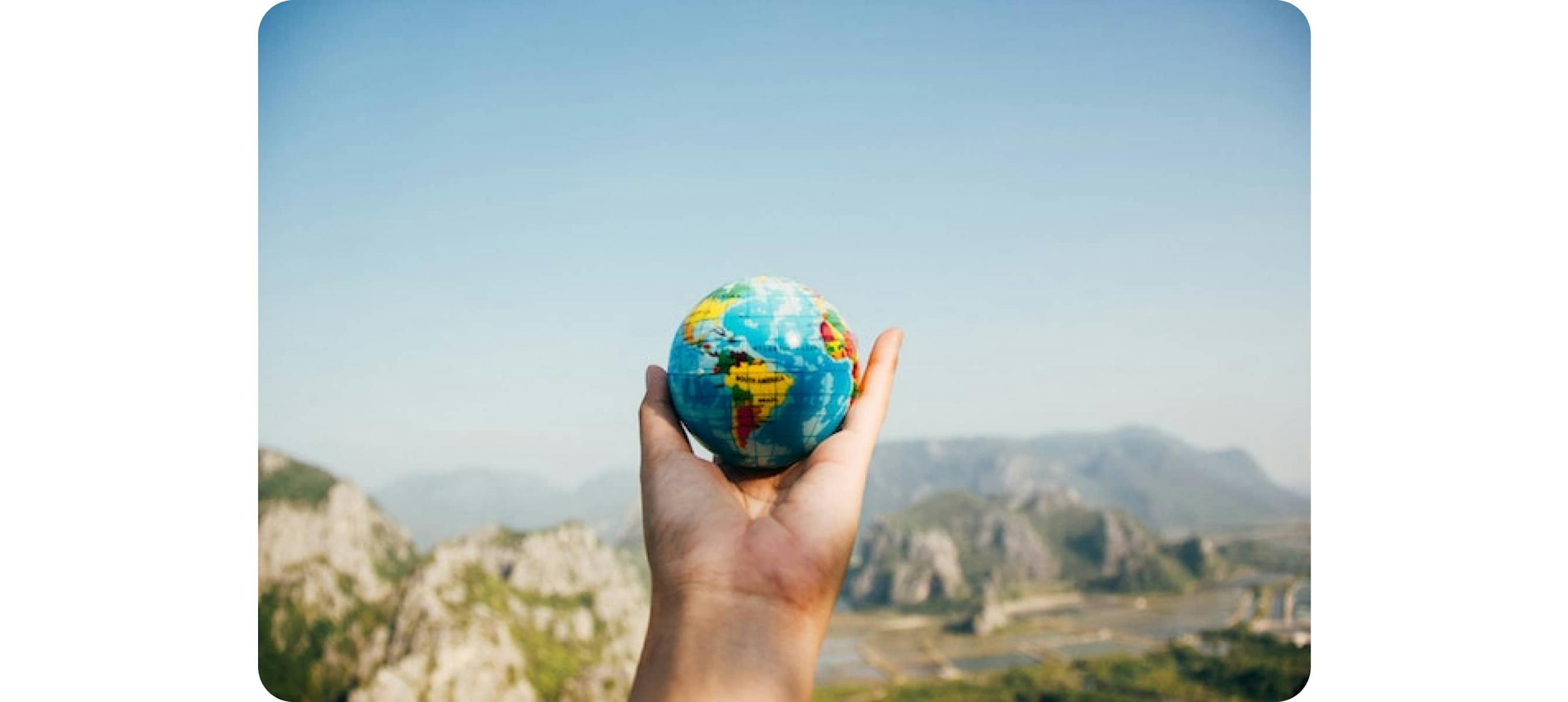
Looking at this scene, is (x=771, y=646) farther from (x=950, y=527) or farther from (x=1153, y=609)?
(x=950, y=527)

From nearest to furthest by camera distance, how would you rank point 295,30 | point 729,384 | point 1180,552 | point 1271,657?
point 729,384
point 295,30
point 1271,657
point 1180,552

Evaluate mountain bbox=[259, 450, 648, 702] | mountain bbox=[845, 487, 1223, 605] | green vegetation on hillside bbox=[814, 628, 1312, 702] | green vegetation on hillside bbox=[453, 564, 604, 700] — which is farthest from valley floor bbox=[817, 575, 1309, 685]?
green vegetation on hillside bbox=[453, 564, 604, 700]

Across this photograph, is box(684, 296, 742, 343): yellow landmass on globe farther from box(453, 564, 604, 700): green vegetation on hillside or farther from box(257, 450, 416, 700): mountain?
box(453, 564, 604, 700): green vegetation on hillside

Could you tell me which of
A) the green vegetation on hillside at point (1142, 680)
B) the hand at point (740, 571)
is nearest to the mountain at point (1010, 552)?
the green vegetation on hillside at point (1142, 680)

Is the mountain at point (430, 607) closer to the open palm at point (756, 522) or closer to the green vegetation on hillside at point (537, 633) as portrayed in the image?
the green vegetation on hillside at point (537, 633)

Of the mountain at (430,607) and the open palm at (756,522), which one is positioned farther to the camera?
the mountain at (430,607)

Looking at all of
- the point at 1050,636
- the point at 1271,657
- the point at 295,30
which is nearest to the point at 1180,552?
the point at 1050,636

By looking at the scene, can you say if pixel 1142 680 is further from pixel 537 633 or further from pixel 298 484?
pixel 298 484
